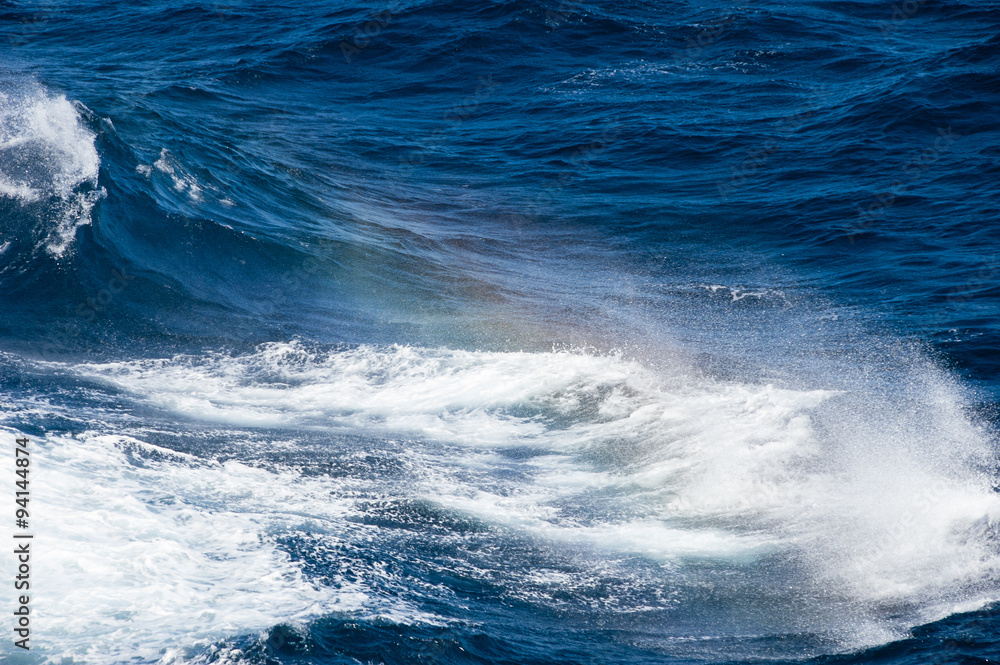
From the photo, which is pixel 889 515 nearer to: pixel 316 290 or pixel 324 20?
pixel 316 290

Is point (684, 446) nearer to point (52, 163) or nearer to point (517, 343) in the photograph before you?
point (517, 343)

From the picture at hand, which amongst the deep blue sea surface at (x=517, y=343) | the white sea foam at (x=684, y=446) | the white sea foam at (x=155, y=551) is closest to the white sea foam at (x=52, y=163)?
the deep blue sea surface at (x=517, y=343)

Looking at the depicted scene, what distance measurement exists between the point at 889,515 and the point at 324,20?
2272 centimetres

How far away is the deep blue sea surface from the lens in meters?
6.45

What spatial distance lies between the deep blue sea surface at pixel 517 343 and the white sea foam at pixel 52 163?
0.07m

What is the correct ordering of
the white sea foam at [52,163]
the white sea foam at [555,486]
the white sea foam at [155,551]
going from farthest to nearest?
the white sea foam at [52,163]
the white sea foam at [555,486]
the white sea foam at [155,551]

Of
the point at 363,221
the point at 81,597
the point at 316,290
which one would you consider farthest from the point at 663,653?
the point at 363,221

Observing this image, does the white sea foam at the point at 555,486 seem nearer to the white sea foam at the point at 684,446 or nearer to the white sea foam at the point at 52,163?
the white sea foam at the point at 684,446

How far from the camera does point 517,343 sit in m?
11.6

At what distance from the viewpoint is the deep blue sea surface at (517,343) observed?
6453mm

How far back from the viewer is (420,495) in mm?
7961

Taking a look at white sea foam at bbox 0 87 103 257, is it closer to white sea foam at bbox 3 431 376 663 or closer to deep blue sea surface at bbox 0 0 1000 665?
deep blue sea surface at bbox 0 0 1000 665

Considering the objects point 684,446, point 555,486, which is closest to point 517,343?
point 684,446

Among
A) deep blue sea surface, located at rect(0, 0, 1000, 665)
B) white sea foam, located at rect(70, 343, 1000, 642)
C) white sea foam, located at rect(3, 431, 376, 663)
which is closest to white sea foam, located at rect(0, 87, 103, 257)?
deep blue sea surface, located at rect(0, 0, 1000, 665)
